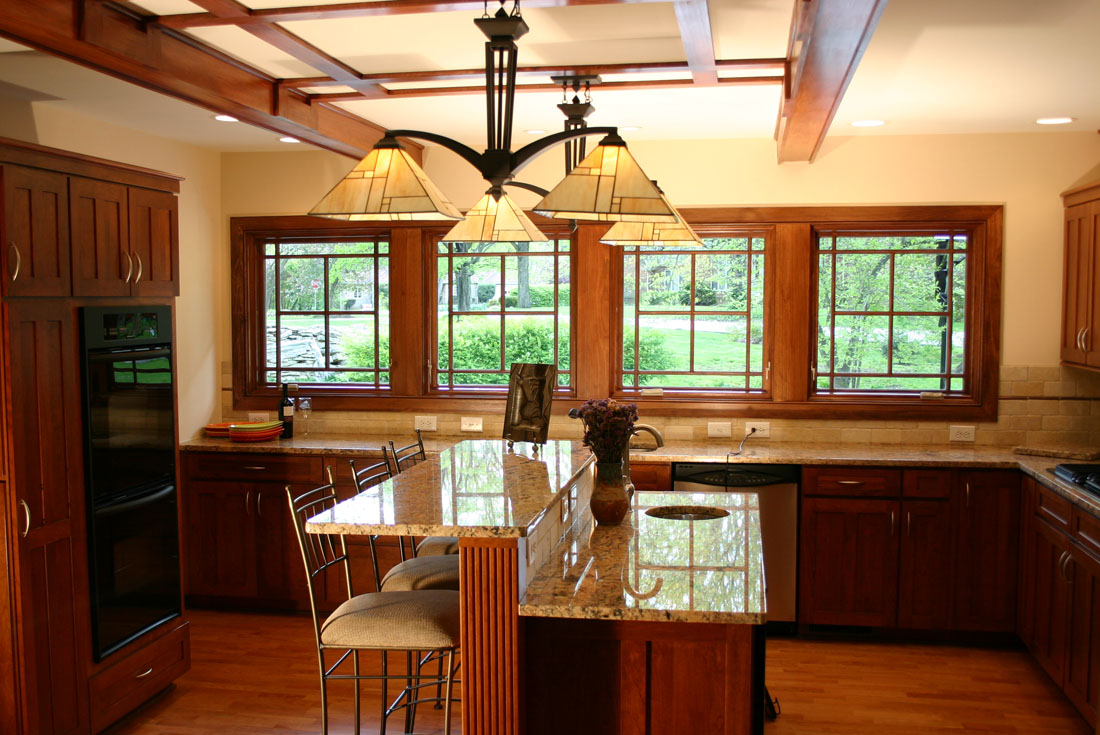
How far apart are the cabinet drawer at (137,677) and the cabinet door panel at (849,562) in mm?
3138

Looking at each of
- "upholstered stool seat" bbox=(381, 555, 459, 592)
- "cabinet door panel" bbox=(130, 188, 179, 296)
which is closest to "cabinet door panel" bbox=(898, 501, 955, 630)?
"upholstered stool seat" bbox=(381, 555, 459, 592)

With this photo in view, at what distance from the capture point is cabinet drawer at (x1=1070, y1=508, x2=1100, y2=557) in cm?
398

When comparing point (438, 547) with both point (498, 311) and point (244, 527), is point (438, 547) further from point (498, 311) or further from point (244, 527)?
point (498, 311)

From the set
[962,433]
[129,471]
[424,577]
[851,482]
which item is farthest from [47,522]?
[962,433]

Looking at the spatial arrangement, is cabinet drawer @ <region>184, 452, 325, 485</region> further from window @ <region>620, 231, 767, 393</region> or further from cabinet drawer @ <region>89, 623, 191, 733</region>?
window @ <region>620, 231, 767, 393</region>

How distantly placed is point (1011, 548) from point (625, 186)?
3.72 metres

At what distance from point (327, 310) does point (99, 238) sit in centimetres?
226

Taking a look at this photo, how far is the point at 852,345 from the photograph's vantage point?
570cm

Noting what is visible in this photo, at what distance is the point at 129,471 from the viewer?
416 cm

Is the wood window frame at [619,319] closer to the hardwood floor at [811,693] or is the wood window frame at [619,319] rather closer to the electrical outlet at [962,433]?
the electrical outlet at [962,433]

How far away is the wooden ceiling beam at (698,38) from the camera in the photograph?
299cm

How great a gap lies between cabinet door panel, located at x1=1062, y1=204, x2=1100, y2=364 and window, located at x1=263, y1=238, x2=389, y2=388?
390 centimetres

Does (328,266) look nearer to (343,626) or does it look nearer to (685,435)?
(685,435)

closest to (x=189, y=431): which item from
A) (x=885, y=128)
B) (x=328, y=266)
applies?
(x=328, y=266)
